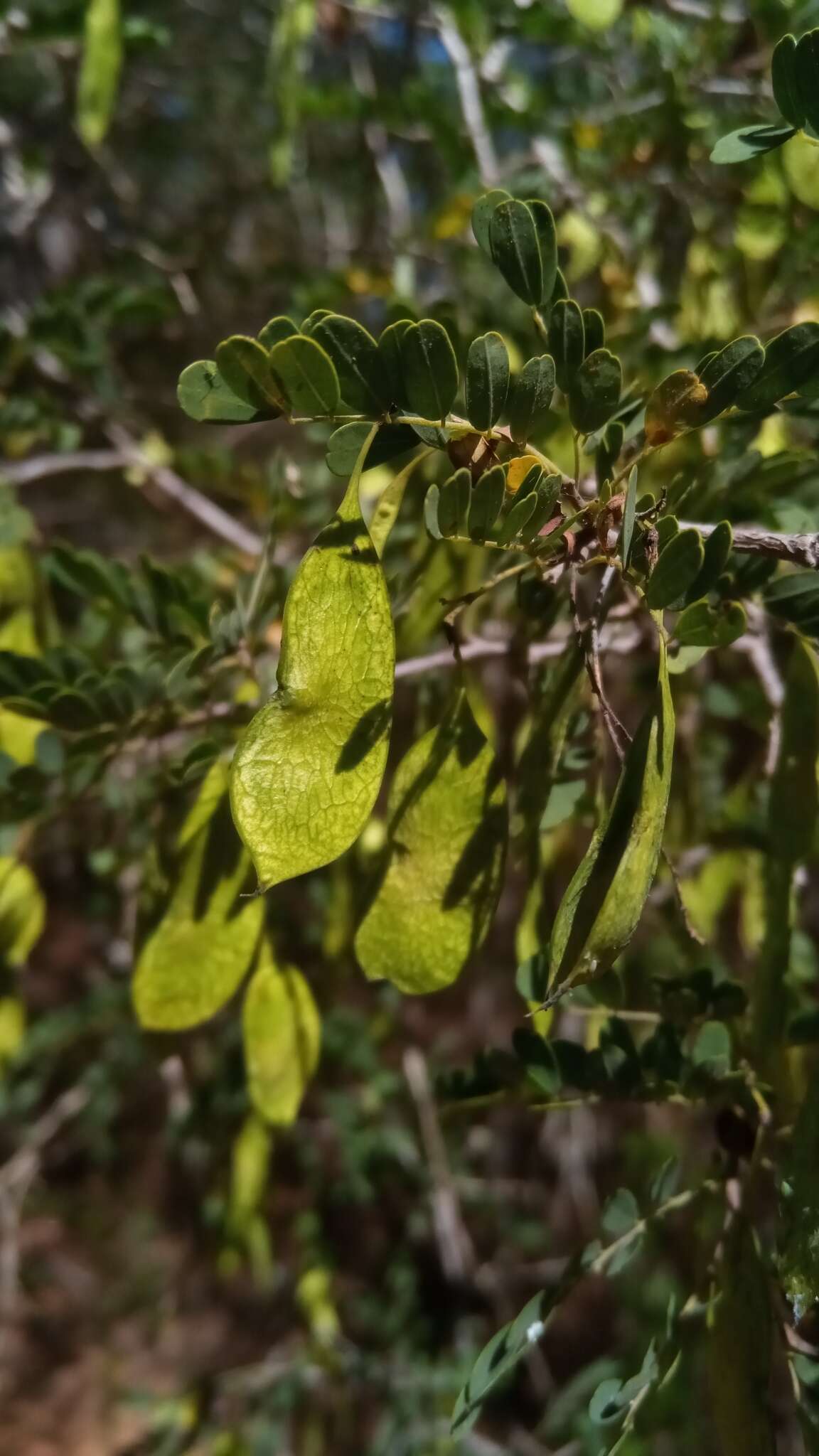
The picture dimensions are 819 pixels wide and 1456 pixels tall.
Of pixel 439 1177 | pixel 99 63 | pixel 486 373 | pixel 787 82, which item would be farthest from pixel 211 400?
pixel 439 1177

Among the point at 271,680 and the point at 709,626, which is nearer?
the point at 709,626

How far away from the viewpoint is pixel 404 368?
487 millimetres

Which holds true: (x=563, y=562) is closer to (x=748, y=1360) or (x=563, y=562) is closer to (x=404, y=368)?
(x=404, y=368)

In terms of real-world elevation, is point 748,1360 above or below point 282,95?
below

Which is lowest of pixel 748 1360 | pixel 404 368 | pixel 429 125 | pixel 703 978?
pixel 748 1360

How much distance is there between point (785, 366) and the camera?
50 cm

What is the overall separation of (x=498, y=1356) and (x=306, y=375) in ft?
A: 1.81

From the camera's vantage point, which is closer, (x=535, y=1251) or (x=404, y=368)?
(x=404, y=368)

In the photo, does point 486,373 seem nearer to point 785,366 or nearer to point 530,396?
point 530,396

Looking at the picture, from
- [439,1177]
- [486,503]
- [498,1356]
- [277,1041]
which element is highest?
[486,503]

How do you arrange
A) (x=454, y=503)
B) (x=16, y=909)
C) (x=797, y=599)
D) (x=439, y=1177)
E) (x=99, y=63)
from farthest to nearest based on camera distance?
(x=439, y=1177), (x=99, y=63), (x=16, y=909), (x=797, y=599), (x=454, y=503)

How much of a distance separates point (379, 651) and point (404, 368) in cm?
15

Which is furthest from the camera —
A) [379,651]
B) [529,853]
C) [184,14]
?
[184,14]

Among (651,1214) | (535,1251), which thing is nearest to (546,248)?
(651,1214)
